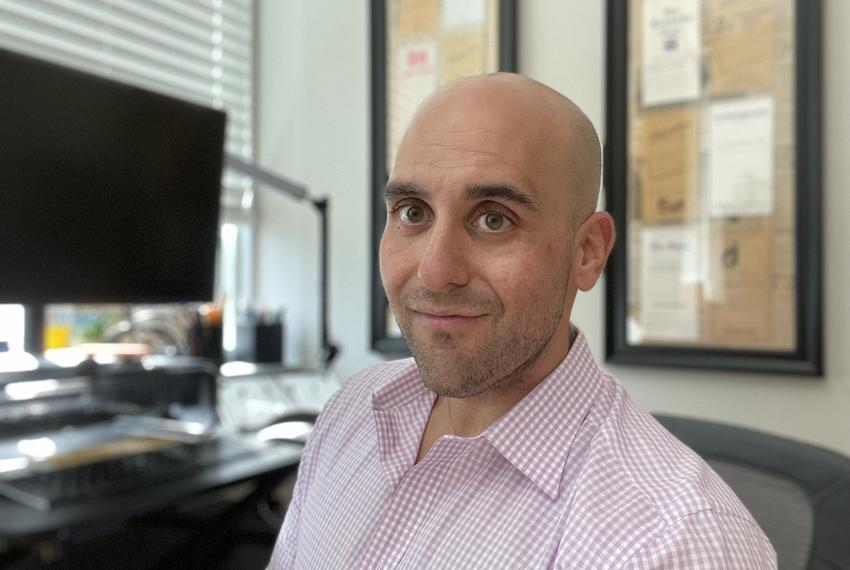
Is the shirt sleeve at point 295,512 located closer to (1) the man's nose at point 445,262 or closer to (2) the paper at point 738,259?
(1) the man's nose at point 445,262

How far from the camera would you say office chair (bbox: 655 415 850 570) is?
0.73 m

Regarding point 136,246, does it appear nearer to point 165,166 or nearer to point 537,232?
point 165,166

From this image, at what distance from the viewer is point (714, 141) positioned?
55.4 inches

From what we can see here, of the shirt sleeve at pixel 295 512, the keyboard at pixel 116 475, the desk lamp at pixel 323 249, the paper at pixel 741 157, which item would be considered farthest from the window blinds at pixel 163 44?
the paper at pixel 741 157

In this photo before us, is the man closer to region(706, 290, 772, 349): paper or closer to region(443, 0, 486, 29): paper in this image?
region(706, 290, 772, 349): paper

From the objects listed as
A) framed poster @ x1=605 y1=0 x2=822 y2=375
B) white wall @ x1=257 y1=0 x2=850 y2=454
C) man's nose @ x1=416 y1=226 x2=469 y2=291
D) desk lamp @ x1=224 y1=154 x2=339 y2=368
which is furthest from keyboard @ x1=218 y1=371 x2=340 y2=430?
man's nose @ x1=416 y1=226 x2=469 y2=291

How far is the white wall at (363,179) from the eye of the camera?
1.30 meters

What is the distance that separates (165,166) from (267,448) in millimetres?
598

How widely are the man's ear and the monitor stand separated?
123 cm

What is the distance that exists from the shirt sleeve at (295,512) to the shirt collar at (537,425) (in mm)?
137

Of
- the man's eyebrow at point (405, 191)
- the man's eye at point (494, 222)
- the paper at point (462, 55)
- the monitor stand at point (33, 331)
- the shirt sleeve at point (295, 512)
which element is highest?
the paper at point (462, 55)

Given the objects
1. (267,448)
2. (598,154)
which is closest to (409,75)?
(267,448)

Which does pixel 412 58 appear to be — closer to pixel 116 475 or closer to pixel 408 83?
pixel 408 83

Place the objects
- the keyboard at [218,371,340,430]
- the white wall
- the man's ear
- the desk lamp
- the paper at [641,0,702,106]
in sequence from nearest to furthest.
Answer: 1. the man's ear
2. the white wall
3. the paper at [641,0,702,106]
4. the keyboard at [218,371,340,430]
5. the desk lamp
